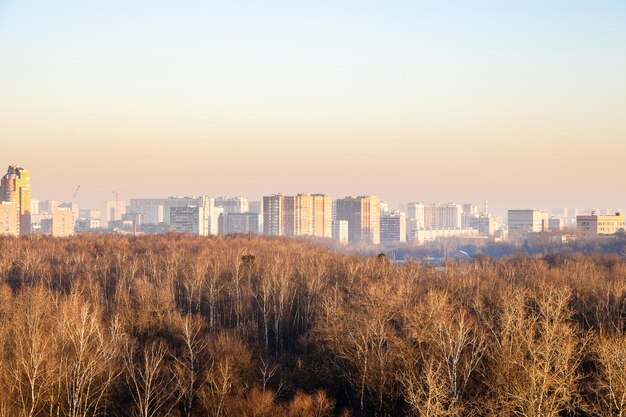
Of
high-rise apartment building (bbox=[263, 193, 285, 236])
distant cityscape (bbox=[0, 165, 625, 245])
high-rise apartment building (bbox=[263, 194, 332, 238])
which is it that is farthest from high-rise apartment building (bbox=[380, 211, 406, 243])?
high-rise apartment building (bbox=[263, 193, 285, 236])

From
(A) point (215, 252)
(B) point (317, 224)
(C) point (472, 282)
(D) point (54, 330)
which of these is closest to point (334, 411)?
(D) point (54, 330)

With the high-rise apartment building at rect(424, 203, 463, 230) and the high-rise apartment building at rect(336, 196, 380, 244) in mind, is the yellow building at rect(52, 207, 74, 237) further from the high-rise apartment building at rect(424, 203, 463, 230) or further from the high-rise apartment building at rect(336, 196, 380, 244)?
the high-rise apartment building at rect(424, 203, 463, 230)

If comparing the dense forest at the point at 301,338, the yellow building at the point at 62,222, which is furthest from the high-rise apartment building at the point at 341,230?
the dense forest at the point at 301,338

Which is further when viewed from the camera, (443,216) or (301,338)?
(443,216)

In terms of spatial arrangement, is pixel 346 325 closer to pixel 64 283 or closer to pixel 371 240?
pixel 64 283

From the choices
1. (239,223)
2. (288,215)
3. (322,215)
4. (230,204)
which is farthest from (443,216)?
(288,215)

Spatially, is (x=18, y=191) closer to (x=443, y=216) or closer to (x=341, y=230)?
(x=341, y=230)

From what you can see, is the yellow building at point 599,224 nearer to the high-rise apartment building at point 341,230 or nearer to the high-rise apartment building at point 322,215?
the high-rise apartment building at point 322,215
